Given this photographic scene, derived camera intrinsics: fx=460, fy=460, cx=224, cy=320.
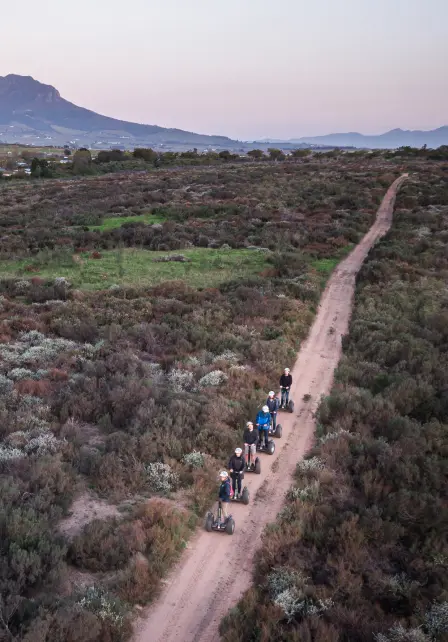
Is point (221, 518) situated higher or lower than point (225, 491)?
lower

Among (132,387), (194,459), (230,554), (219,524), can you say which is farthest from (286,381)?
(230,554)

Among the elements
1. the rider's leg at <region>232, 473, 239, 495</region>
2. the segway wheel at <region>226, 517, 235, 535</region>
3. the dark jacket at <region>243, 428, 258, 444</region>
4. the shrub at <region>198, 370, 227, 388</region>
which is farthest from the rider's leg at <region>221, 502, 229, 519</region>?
the shrub at <region>198, 370, 227, 388</region>

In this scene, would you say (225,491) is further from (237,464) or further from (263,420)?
(263,420)

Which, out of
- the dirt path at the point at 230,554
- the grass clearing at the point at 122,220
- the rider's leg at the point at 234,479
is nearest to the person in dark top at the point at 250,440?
the dirt path at the point at 230,554

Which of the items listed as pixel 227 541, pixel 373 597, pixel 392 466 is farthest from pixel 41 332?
pixel 373 597

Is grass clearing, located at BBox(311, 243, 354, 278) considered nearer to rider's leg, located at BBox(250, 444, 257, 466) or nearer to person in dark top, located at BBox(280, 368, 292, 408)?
person in dark top, located at BBox(280, 368, 292, 408)

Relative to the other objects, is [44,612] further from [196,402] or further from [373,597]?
[196,402]
